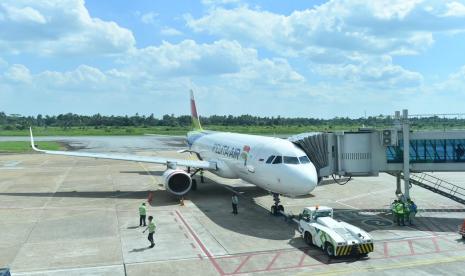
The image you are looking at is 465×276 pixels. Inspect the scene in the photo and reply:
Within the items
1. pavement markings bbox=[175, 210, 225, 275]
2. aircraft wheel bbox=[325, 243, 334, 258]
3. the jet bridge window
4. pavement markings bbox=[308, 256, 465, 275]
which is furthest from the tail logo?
pavement markings bbox=[308, 256, 465, 275]

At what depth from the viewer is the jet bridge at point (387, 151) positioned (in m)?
26.0

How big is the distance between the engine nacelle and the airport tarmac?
93 cm

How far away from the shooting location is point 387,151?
26641mm

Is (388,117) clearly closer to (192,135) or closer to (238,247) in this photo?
(238,247)

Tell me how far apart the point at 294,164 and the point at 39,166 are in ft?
132

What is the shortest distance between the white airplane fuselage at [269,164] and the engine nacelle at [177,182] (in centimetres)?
295

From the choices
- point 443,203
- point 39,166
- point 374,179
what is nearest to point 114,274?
point 443,203

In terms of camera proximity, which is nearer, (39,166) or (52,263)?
(52,263)

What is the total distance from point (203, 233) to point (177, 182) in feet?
30.5

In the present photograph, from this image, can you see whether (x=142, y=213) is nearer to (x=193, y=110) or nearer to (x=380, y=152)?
(x=380, y=152)

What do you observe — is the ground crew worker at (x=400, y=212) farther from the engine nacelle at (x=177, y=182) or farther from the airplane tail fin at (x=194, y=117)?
the airplane tail fin at (x=194, y=117)

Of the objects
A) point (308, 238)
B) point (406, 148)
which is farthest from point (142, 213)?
point (406, 148)

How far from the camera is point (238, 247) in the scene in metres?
19.4

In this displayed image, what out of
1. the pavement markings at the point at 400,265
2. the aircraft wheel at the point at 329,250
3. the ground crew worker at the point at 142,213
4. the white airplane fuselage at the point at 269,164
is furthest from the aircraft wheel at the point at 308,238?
the ground crew worker at the point at 142,213
